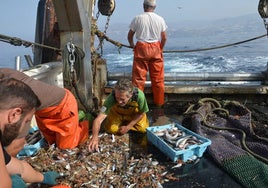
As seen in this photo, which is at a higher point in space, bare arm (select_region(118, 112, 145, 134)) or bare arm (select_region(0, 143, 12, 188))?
bare arm (select_region(0, 143, 12, 188))

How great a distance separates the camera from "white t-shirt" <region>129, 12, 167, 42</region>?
7234 millimetres

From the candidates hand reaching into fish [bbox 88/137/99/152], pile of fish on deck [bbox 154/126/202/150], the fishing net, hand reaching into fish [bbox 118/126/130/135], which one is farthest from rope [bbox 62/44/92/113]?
the fishing net

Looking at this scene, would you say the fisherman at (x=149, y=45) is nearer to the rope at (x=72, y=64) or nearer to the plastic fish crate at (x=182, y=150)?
the rope at (x=72, y=64)

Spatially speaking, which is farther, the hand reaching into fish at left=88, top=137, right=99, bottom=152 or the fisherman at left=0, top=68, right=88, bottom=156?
the hand reaching into fish at left=88, top=137, right=99, bottom=152

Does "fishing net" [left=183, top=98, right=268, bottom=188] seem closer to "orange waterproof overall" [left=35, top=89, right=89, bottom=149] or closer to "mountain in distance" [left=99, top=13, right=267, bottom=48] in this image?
"orange waterproof overall" [left=35, top=89, right=89, bottom=149]

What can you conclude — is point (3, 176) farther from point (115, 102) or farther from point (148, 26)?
point (148, 26)

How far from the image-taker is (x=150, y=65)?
744 centimetres

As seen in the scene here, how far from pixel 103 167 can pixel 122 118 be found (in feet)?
5.71

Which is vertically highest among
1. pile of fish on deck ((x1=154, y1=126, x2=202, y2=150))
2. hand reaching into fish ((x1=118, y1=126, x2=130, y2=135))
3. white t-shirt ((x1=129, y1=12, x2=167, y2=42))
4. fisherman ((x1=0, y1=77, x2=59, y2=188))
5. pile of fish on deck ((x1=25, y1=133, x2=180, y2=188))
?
white t-shirt ((x1=129, y1=12, x2=167, y2=42))

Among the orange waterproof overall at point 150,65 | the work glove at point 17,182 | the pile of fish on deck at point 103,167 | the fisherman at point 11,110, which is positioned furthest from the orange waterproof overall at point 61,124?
the orange waterproof overall at point 150,65

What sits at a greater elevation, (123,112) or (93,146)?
(123,112)

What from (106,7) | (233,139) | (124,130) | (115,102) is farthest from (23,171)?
(106,7)

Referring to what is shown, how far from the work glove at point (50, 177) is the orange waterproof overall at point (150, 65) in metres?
3.71

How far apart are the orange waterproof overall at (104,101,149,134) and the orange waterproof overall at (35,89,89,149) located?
812 millimetres
